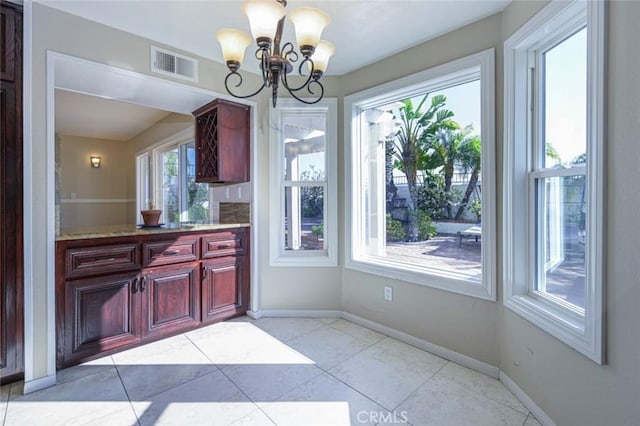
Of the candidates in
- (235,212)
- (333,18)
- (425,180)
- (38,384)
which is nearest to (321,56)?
(333,18)

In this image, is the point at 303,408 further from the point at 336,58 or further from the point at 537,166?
the point at 336,58

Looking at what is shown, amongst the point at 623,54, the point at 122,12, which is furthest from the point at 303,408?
the point at 122,12

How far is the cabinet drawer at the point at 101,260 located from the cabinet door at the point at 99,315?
0.06 metres

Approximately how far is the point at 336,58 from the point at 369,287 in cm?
212

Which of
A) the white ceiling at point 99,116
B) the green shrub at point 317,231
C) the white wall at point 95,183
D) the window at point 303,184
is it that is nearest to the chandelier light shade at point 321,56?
the window at point 303,184

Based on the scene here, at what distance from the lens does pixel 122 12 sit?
2.20 meters

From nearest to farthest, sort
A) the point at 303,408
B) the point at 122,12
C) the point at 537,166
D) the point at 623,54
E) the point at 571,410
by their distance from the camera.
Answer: the point at 623,54, the point at 571,410, the point at 303,408, the point at 537,166, the point at 122,12

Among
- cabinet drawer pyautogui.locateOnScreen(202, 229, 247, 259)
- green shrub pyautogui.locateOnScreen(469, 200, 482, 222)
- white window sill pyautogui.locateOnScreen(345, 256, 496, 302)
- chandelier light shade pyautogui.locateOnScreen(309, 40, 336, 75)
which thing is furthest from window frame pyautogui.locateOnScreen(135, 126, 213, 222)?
green shrub pyautogui.locateOnScreen(469, 200, 482, 222)

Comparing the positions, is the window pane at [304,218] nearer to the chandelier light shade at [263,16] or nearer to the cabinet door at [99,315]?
the cabinet door at [99,315]

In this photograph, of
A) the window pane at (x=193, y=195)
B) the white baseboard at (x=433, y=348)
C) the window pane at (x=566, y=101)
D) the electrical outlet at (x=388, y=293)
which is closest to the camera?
the window pane at (x=566, y=101)

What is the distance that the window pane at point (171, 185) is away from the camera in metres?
5.01

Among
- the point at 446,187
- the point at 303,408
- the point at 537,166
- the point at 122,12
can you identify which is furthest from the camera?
the point at 446,187

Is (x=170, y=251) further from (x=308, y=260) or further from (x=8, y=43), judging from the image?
(x=8, y=43)

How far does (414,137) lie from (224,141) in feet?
5.88
